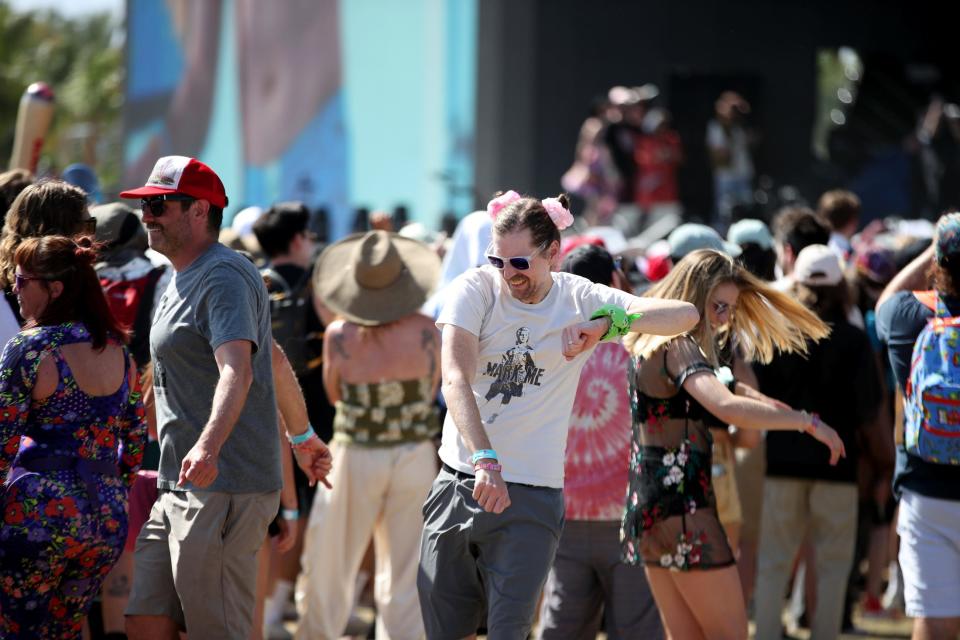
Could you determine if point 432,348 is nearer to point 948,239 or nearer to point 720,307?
point 720,307

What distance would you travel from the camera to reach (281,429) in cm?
501

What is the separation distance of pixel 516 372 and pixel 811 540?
2.91 metres

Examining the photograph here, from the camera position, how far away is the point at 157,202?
441 centimetres

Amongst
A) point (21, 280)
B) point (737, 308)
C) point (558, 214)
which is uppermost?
point (558, 214)

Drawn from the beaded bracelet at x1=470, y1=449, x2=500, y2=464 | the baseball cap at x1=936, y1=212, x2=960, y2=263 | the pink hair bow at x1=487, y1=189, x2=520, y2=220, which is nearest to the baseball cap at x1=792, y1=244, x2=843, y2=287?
the baseball cap at x1=936, y1=212, x2=960, y2=263

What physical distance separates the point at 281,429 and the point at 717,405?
5.00 ft

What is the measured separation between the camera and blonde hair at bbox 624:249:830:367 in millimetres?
4883

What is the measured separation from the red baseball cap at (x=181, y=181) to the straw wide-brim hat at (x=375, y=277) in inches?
76.1

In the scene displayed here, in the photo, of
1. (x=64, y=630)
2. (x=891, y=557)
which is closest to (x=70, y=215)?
(x=64, y=630)

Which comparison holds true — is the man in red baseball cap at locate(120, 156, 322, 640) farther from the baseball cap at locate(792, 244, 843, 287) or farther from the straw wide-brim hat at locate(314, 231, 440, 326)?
the baseball cap at locate(792, 244, 843, 287)

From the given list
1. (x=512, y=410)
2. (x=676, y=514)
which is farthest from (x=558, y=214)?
(x=676, y=514)

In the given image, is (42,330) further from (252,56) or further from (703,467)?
(252,56)

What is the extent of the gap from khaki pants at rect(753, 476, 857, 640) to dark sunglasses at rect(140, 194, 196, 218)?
11.0ft

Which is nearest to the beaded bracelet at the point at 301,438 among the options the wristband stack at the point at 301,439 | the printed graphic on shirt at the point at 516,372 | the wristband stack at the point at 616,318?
the wristband stack at the point at 301,439
